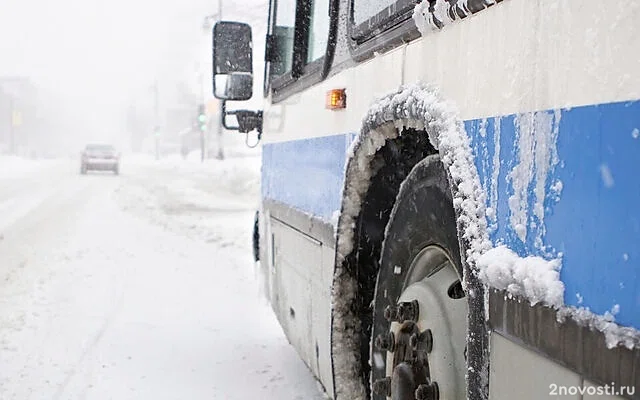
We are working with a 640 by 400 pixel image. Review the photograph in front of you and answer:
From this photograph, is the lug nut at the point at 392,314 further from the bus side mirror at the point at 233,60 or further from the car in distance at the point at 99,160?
the car in distance at the point at 99,160

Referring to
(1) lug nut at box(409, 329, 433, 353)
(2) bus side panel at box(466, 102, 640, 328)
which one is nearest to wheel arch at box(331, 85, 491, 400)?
(2) bus side panel at box(466, 102, 640, 328)

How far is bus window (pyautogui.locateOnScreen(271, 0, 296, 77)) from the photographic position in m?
4.25

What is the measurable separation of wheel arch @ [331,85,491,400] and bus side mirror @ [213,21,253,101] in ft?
7.06

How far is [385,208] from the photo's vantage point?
283 centimetres

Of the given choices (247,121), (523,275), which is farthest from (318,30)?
(523,275)

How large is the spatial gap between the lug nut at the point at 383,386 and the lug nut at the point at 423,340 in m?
0.29

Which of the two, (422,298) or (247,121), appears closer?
(422,298)

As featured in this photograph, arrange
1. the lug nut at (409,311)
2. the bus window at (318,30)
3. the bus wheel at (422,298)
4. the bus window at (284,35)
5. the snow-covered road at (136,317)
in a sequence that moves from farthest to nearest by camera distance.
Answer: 1. the snow-covered road at (136,317)
2. the bus window at (284,35)
3. the bus window at (318,30)
4. the lug nut at (409,311)
5. the bus wheel at (422,298)

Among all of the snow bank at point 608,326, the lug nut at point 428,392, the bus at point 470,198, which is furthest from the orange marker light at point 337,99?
the snow bank at point 608,326

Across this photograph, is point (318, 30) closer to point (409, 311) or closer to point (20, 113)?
point (409, 311)

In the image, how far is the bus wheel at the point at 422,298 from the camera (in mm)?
2100

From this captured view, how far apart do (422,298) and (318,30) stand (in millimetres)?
1788

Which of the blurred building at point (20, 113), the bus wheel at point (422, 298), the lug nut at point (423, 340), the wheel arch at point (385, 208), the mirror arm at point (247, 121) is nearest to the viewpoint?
the wheel arch at point (385, 208)

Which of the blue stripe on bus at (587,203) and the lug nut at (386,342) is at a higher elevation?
the blue stripe on bus at (587,203)
